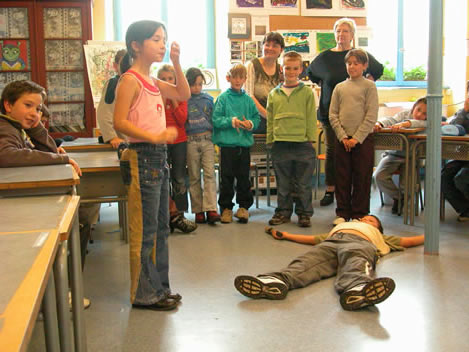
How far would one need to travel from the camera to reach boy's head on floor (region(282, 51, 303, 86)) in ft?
13.2

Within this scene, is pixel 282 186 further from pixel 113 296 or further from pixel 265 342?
pixel 265 342

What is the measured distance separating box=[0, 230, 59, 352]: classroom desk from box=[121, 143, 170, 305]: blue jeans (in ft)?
3.82

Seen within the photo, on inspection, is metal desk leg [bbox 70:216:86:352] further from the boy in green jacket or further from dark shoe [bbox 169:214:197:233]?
the boy in green jacket

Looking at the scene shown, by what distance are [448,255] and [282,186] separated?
1.37 m

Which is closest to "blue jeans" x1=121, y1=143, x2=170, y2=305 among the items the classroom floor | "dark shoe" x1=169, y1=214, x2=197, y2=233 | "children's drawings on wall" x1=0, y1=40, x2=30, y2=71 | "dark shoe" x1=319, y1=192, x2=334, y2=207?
the classroom floor

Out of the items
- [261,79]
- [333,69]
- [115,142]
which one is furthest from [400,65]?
[115,142]

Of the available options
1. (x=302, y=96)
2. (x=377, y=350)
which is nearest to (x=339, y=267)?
(x=377, y=350)

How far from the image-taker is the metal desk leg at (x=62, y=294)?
1248 millimetres

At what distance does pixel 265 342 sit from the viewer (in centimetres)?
208

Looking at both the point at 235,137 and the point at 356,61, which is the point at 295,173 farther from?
the point at 356,61

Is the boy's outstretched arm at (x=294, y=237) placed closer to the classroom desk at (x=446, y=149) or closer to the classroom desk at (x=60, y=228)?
the classroom desk at (x=446, y=149)

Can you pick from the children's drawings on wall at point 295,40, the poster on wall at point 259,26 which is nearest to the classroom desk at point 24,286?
the poster on wall at point 259,26

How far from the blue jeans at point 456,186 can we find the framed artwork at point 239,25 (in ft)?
9.06

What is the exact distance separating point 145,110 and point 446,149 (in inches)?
99.6
